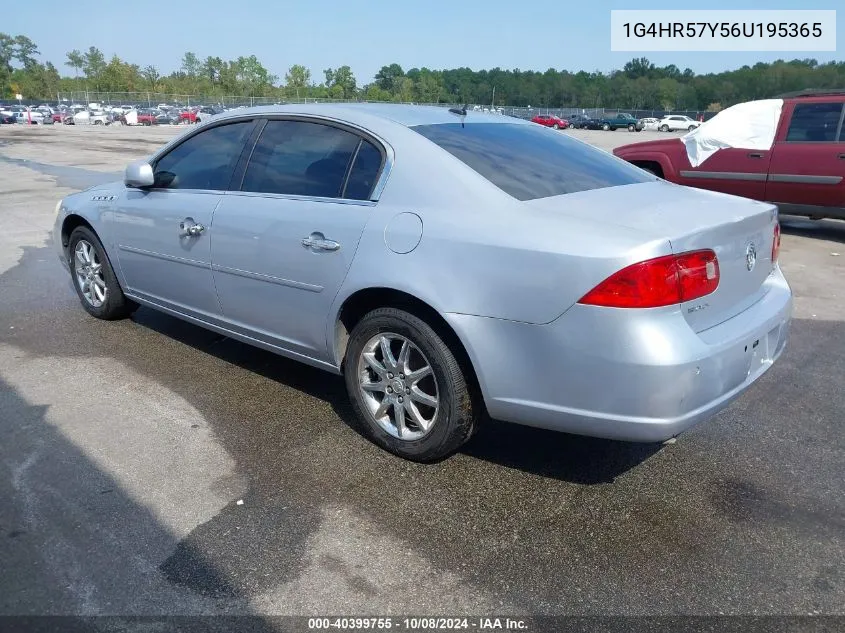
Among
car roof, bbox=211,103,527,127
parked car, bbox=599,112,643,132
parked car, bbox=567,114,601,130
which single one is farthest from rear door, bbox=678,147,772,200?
parked car, bbox=567,114,601,130

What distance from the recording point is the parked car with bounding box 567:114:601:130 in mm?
65188

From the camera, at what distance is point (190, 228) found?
13.4ft

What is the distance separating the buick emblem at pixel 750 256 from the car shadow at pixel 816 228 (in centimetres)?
718

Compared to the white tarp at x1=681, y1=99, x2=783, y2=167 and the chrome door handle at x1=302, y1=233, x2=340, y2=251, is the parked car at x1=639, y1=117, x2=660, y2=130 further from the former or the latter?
the chrome door handle at x1=302, y1=233, x2=340, y2=251

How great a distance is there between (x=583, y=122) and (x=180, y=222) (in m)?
68.3

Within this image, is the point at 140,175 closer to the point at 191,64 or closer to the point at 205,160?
the point at 205,160

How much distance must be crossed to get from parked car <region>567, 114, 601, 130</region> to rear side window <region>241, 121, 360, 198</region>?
2565 inches

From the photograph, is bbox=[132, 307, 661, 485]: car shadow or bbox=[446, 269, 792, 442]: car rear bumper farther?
bbox=[132, 307, 661, 485]: car shadow

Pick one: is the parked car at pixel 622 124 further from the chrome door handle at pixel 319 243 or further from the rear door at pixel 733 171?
the chrome door handle at pixel 319 243

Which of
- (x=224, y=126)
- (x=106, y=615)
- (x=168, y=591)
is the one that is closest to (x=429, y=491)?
(x=168, y=591)

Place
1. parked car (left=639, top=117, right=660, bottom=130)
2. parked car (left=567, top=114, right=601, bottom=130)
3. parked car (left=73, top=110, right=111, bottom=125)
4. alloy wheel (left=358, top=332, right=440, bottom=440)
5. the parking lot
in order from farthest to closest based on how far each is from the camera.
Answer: parked car (left=567, top=114, right=601, bottom=130)
parked car (left=639, top=117, right=660, bottom=130)
parked car (left=73, top=110, right=111, bottom=125)
alloy wheel (left=358, top=332, right=440, bottom=440)
the parking lot

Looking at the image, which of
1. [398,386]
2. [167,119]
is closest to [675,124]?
[167,119]

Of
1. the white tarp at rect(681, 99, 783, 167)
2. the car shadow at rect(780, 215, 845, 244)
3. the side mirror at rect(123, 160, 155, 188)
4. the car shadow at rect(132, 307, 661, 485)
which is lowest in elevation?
the car shadow at rect(132, 307, 661, 485)

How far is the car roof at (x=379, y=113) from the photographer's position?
362 centimetres
